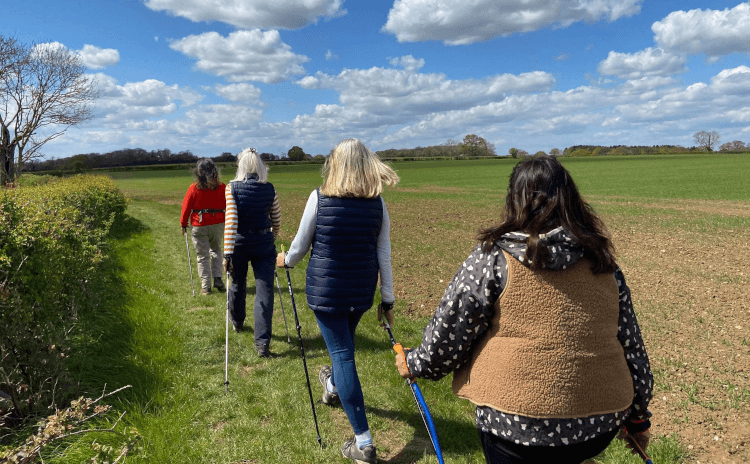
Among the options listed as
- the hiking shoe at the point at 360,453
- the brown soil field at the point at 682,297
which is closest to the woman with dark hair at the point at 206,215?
the brown soil field at the point at 682,297

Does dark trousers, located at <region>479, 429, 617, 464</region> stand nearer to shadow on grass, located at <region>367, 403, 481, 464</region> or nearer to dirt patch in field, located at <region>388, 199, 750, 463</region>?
shadow on grass, located at <region>367, 403, 481, 464</region>

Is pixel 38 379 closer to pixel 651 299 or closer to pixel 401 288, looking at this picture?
pixel 401 288

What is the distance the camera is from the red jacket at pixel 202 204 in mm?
7794

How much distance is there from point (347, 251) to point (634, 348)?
194 cm

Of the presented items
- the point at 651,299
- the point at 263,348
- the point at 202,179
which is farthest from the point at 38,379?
the point at 651,299

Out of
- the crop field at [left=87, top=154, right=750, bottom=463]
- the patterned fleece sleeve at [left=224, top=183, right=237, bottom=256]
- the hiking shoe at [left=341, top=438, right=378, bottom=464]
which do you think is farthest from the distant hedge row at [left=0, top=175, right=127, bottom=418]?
the hiking shoe at [left=341, top=438, right=378, bottom=464]

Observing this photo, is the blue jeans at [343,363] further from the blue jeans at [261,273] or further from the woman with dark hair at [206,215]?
the woman with dark hair at [206,215]

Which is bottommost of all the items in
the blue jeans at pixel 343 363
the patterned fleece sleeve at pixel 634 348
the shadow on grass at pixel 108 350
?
the shadow on grass at pixel 108 350

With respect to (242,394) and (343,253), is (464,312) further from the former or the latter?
(242,394)

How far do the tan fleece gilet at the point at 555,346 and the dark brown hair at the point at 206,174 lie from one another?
21.6 ft

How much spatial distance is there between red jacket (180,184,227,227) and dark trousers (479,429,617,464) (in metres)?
6.83

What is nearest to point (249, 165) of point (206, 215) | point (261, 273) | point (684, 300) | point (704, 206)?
point (261, 273)

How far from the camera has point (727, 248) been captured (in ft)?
43.9

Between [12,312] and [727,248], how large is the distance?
16122 mm
